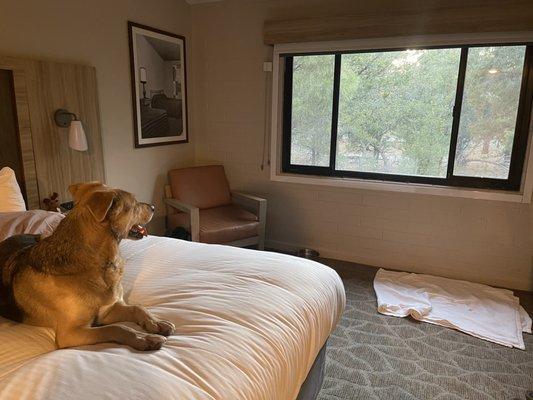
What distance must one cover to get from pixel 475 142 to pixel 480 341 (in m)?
1.60

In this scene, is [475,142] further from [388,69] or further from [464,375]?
[464,375]

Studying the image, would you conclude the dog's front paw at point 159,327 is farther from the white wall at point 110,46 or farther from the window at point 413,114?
the window at point 413,114

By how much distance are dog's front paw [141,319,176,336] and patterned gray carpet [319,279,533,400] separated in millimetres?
1062

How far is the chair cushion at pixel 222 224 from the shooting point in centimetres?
313

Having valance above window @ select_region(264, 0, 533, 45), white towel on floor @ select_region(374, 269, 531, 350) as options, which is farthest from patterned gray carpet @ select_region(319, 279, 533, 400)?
valance above window @ select_region(264, 0, 533, 45)

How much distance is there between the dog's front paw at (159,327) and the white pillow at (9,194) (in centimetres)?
118

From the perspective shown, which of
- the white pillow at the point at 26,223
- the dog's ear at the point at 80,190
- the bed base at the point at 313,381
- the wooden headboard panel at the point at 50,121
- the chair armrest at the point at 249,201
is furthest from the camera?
the chair armrest at the point at 249,201

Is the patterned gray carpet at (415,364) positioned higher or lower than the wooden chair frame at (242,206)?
lower

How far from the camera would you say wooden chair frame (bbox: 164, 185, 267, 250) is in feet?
10.2

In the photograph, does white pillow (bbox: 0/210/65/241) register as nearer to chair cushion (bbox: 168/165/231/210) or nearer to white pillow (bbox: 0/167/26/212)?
white pillow (bbox: 0/167/26/212)

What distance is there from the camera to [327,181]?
361 centimetres

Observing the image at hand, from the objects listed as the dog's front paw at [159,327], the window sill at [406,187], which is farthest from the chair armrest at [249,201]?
the dog's front paw at [159,327]

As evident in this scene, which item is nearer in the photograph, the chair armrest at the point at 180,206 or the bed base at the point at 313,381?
the bed base at the point at 313,381

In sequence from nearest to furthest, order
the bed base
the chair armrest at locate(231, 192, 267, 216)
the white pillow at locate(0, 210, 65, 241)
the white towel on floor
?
the bed base, the white pillow at locate(0, 210, 65, 241), the white towel on floor, the chair armrest at locate(231, 192, 267, 216)
